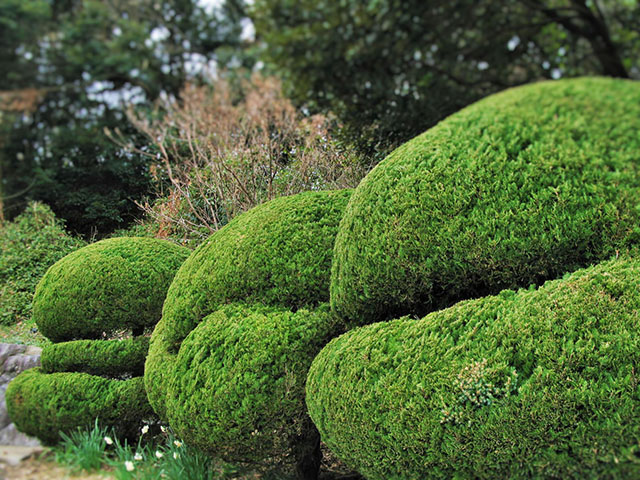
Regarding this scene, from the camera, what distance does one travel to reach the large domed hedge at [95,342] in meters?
4.15

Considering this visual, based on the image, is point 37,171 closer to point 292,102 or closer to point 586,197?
point 292,102

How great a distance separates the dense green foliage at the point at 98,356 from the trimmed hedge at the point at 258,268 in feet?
2.86

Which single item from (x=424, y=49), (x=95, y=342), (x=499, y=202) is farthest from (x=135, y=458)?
(x=424, y=49)

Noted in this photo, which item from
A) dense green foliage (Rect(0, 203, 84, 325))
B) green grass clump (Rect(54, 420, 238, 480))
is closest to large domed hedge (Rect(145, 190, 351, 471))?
green grass clump (Rect(54, 420, 238, 480))

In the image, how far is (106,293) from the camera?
4430 millimetres

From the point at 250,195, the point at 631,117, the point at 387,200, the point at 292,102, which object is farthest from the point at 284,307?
the point at 292,102

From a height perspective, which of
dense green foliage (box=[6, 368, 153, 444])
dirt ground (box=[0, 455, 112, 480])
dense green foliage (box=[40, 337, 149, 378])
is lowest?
dirt ground (box=[0, 455, 112, 480])

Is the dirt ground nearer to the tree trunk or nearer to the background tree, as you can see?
the tree trunk

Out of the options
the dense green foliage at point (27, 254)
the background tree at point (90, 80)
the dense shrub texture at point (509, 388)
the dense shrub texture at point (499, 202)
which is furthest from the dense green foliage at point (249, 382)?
the dense green foliage at point (27, 254)

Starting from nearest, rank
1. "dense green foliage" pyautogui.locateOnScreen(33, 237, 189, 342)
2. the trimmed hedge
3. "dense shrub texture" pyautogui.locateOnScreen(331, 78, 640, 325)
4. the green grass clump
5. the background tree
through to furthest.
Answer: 1. "dense shrub texture" pyautogui.locateOnScreen(331, 78, 640, 325)
2. the trimmed hedge
3. the green grass clump
4. "dense green foliage" pyautogui.locateOnScreen(33, 237, 189, 342)
5. the background tree

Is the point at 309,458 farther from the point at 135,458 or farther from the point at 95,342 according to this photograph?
the point at 95,342

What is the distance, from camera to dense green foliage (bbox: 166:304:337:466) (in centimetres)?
287

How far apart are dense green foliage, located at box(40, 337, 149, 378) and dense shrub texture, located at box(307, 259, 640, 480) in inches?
100

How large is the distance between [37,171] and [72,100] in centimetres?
632
